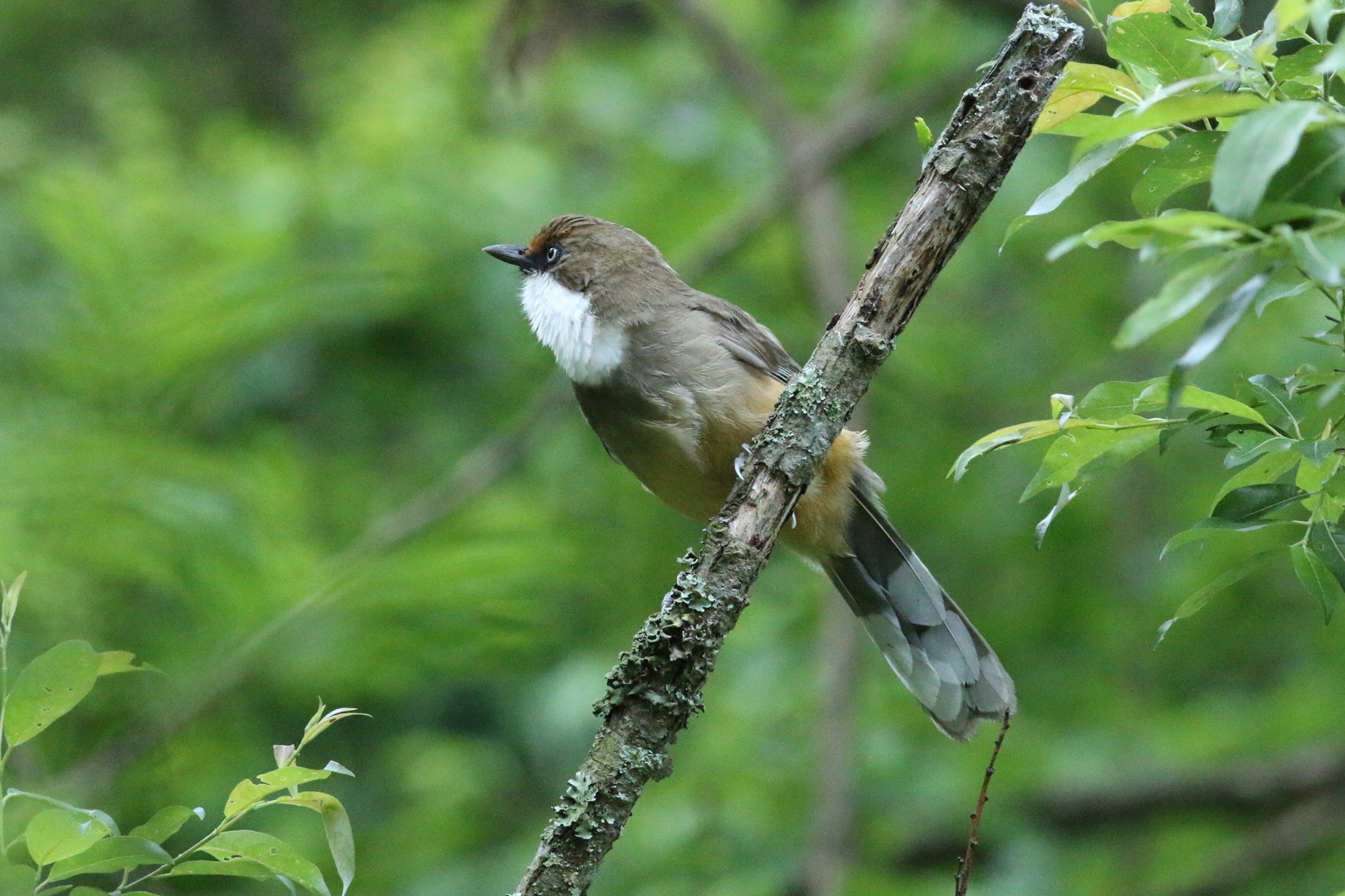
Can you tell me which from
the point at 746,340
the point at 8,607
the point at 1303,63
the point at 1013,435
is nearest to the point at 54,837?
the point at 8,607

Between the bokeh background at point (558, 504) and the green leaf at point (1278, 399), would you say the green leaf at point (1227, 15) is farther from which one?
the bokeh background at point (558, 504)

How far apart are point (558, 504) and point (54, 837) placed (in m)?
4.97

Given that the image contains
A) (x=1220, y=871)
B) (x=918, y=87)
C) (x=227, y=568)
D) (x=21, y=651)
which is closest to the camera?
(x=21, y=651)

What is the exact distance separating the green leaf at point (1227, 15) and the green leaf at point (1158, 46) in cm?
4

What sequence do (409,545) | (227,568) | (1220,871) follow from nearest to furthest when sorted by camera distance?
(227,568) < (409,545) < (1220,871)

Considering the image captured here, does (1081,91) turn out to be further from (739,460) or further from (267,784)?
(739,460)

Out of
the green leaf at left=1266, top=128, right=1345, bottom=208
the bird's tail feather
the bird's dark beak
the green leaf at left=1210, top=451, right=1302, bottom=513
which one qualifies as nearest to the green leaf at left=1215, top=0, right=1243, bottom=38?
the green leaf at left=1266, top=128, right=1345, bottom=208

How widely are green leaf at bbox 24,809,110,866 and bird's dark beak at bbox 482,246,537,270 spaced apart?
3.19 metres

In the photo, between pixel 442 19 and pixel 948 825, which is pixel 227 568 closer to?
pixel 948 825

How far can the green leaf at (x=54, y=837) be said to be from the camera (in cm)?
157

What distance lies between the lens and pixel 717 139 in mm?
7539

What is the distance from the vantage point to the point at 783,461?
8.54ft

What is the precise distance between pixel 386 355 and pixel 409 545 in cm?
172

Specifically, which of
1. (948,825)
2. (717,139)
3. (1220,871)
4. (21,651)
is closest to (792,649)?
(948,825)
